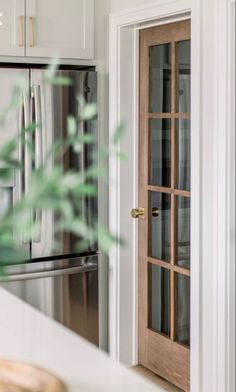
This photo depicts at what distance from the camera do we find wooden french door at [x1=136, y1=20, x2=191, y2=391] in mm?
3998

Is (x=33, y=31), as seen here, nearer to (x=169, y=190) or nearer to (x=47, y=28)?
(x=47, y=28)

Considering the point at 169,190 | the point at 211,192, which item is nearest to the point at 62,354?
the point at 211,192

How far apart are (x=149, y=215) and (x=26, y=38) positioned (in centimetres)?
125

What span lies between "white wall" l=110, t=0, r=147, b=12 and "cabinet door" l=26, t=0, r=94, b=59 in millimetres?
126

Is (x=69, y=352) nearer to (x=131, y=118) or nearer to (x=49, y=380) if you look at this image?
(x=49, y=380)

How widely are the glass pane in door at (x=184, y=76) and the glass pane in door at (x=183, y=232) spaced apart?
0.51m

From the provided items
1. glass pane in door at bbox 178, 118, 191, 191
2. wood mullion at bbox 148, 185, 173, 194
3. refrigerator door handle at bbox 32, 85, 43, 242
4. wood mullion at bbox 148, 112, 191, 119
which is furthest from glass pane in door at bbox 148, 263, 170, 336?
wood mullion at bbox 148, 112, 191, 119

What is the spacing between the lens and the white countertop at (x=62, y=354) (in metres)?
1.55

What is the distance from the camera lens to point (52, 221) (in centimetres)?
416

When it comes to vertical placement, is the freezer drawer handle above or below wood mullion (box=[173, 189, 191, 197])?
below

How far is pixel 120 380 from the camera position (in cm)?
158

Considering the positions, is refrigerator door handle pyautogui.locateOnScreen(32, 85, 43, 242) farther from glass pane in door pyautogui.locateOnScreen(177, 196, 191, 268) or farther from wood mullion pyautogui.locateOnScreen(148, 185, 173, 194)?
glass pane in door pyautogui.locateOnScreen(177, 196, 191, 268)

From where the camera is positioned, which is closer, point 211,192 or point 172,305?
point 211,192

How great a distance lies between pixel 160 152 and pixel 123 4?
0.90 m
